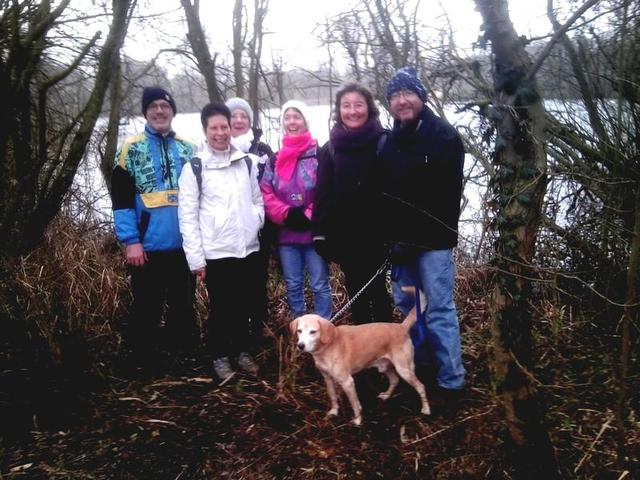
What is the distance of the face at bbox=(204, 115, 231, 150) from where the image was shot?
3.34 metres

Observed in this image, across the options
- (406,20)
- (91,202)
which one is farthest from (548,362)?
(91,202)

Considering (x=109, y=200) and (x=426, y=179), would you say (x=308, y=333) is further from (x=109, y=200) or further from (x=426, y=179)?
(x=109, y=200)

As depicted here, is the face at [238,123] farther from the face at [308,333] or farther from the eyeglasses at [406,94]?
the face at [308,333]

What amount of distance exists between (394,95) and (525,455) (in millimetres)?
2111

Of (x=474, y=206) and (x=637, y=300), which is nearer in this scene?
(x=637, y=300)

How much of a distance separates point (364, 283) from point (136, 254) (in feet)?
5.48

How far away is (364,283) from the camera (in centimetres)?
354

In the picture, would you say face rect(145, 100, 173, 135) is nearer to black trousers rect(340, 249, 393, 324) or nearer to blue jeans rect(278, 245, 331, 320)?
blue jeans rect(278, 245, 331, 320)

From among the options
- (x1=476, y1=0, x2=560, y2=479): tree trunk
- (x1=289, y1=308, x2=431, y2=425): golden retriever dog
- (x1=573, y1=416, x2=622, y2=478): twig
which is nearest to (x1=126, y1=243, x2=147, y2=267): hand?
(x1=289, y1=308, x2=431, y2=425): golden retriever dog

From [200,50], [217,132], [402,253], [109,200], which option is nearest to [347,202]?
[402,253]

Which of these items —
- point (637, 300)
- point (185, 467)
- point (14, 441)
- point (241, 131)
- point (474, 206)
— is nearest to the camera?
point (185, 467)

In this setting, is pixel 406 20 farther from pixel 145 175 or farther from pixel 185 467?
pixel 185 467

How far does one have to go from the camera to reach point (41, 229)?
4309 mm

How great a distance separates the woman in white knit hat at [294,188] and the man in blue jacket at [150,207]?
0.69 meters
